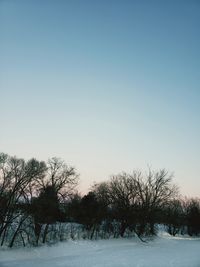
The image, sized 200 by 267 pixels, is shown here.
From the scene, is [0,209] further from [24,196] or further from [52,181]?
[52,181]

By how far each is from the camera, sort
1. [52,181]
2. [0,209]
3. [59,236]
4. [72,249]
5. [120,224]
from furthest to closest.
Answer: [120,224]
[52,181]
[59,236]
[72,249]
[0,209]

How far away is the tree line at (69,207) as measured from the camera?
41.5 meters

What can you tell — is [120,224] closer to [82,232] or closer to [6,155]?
[82,232]

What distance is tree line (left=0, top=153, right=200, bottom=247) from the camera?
41531 mm

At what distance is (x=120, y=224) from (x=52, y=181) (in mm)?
18360

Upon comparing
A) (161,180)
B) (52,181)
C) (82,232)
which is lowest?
(82,232)

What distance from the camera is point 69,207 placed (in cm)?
5575

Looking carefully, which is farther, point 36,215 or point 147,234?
point 147,234

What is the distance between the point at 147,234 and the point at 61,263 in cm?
3605

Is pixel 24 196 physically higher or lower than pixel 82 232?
higher

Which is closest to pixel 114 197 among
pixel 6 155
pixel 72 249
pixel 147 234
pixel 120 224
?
pixel 120 224

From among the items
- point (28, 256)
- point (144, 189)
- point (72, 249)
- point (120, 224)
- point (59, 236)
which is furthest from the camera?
point (144, 189)

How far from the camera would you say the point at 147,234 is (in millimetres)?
63438

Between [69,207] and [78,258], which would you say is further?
[69,207]
